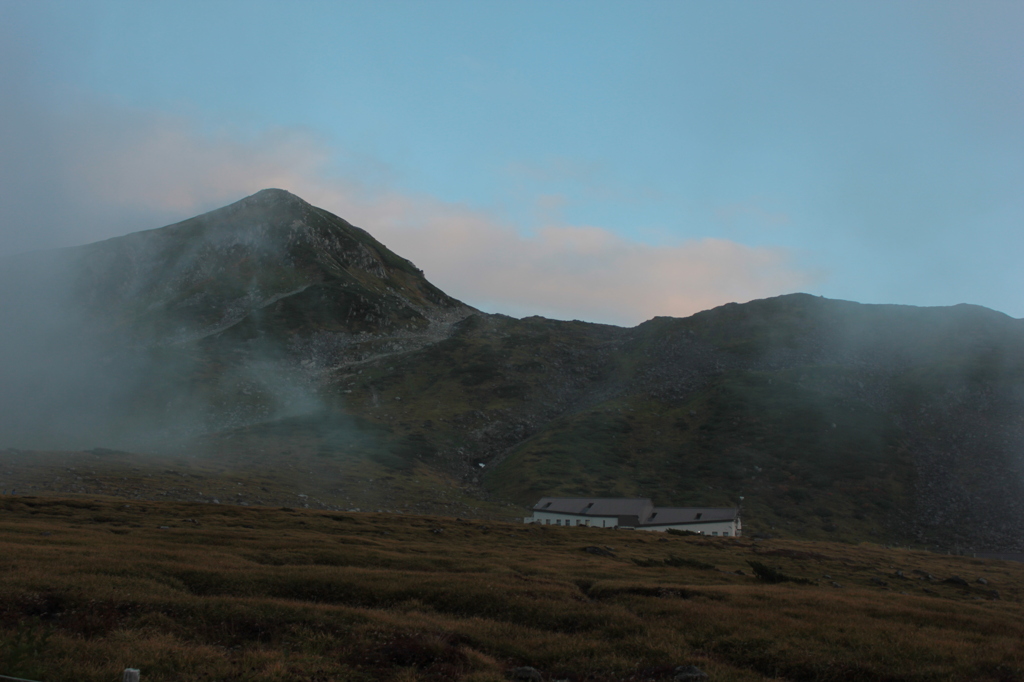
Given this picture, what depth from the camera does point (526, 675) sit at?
2134 cm

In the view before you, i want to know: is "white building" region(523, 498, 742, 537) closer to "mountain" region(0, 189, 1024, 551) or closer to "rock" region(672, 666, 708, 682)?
"mountain" region(0, 189, 1024, 551)

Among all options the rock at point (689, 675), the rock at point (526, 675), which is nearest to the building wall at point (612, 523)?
the rock at point (689, 675)

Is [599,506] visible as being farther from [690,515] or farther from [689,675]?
[689,675]

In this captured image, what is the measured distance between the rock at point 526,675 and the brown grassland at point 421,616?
37 cm

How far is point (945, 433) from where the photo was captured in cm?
13700

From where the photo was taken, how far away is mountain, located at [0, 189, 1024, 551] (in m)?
117

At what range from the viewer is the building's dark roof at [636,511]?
95.9 meters

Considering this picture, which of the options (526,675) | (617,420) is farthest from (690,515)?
(526,675)

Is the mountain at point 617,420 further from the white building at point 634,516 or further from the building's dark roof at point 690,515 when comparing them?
the white building at point 634,516

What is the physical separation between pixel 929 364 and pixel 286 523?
16434 centimetres

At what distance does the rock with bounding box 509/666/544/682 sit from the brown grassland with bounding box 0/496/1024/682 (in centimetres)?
37

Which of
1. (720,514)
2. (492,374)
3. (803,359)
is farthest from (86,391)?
(803,359)

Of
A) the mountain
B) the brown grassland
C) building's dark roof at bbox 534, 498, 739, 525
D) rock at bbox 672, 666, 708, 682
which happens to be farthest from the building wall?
rock at bbox 672, 666, 708, 682

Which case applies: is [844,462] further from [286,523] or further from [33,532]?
[33,532]
